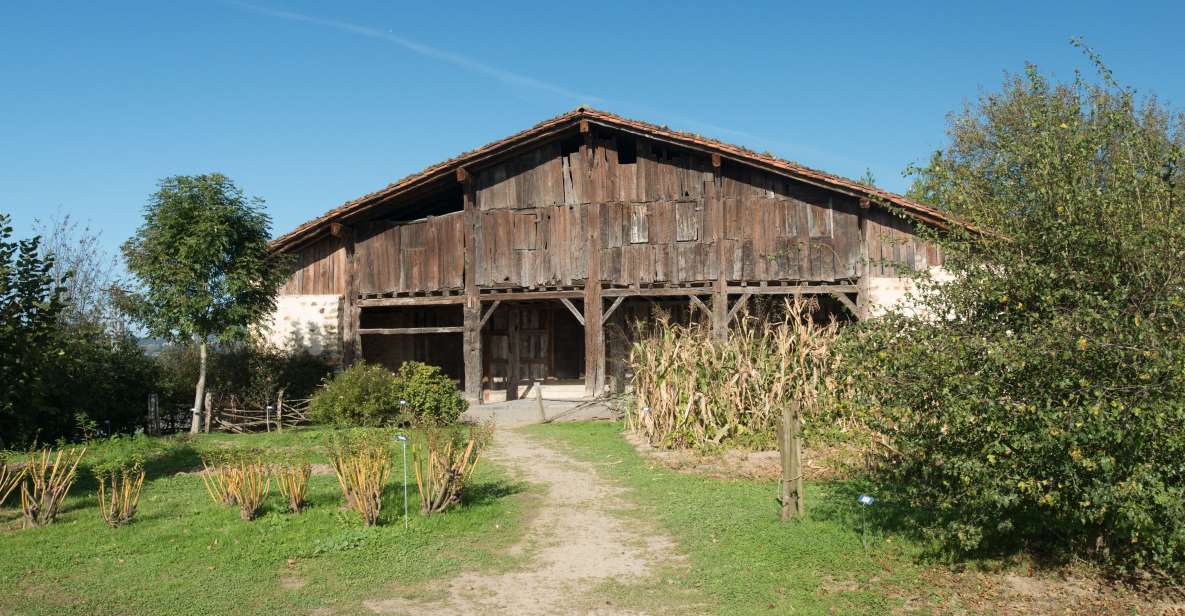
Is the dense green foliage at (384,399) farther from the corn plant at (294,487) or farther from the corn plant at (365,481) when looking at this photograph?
the corn plant at (365,481)

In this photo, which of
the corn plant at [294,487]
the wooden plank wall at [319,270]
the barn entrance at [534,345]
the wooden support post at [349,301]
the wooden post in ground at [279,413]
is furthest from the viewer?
the barn entrance at [534,345]

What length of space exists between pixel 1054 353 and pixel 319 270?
19807mm

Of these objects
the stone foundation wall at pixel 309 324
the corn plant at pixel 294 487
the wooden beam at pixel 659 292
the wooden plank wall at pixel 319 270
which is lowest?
the corn plant at pixel 294 487

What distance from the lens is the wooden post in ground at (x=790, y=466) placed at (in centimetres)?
875

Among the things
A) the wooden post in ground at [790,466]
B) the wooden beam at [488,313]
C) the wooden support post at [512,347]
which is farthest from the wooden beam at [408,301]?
the wooden post in ground at [790,466]

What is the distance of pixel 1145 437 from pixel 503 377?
2135cm

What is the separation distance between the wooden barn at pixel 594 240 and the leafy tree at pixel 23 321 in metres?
11.1

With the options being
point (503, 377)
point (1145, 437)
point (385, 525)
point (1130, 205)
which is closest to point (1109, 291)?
point (1130, 205)

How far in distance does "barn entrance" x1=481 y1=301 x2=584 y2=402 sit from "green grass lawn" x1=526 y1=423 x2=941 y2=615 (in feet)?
47.7

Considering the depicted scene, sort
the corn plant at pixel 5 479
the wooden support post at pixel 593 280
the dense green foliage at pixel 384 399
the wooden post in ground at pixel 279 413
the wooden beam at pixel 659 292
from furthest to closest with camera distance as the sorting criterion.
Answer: the wooden support post at pixel 593 280, the wooden beam at pixel 659 292, the wooden post in ground at pixel 279 413, the dense green foliage at pixel 384 399, the corn plant at pixel 5 479

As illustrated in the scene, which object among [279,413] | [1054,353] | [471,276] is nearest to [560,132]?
[471,276]

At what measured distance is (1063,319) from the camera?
5.83 metres

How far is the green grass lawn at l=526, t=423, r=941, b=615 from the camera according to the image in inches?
263

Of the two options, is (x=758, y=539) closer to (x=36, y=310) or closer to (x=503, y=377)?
(x=36, y=310)
